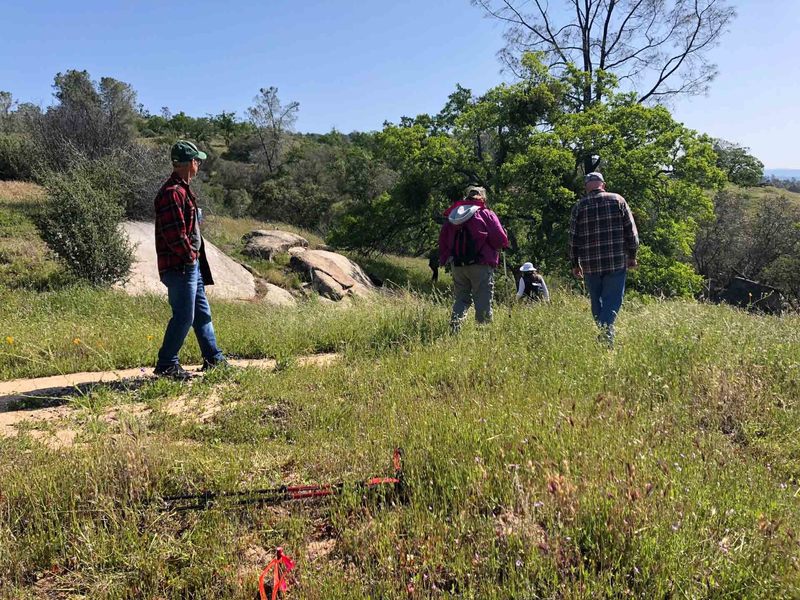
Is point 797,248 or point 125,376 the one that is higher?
point 797,248

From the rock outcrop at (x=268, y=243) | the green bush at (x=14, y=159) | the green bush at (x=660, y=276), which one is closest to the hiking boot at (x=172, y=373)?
the rock outcrop at (x=268, y=243)

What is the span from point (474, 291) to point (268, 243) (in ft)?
36.1

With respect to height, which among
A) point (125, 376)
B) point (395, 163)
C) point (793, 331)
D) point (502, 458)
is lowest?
point (125, 376)

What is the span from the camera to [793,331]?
4.48 meters

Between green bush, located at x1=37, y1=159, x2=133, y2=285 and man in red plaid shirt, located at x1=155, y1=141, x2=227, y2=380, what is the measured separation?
19.0 feet

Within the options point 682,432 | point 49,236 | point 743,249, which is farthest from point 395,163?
point 743,249

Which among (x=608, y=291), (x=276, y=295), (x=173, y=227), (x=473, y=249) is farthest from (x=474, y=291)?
(x=276, y=295)

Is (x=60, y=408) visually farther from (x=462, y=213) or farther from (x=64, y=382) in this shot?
(x=462, y=213)

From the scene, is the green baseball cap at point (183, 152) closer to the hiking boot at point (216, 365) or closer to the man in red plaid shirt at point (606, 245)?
the hiking boot at point (216, 365)

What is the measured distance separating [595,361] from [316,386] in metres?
2.13

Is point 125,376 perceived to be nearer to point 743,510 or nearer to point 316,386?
point 316,386

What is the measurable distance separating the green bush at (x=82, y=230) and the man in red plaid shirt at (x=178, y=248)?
19.0ft

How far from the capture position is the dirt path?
3.98 meters

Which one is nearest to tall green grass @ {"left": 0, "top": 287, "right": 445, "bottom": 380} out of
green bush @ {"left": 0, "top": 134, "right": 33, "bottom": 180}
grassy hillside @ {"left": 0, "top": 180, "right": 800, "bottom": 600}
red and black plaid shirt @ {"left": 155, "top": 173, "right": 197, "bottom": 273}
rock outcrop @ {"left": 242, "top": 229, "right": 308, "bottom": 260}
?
red and black plaid shirt @ {"left": 155, "top": 173, "right": 197, "bottom": 273}
